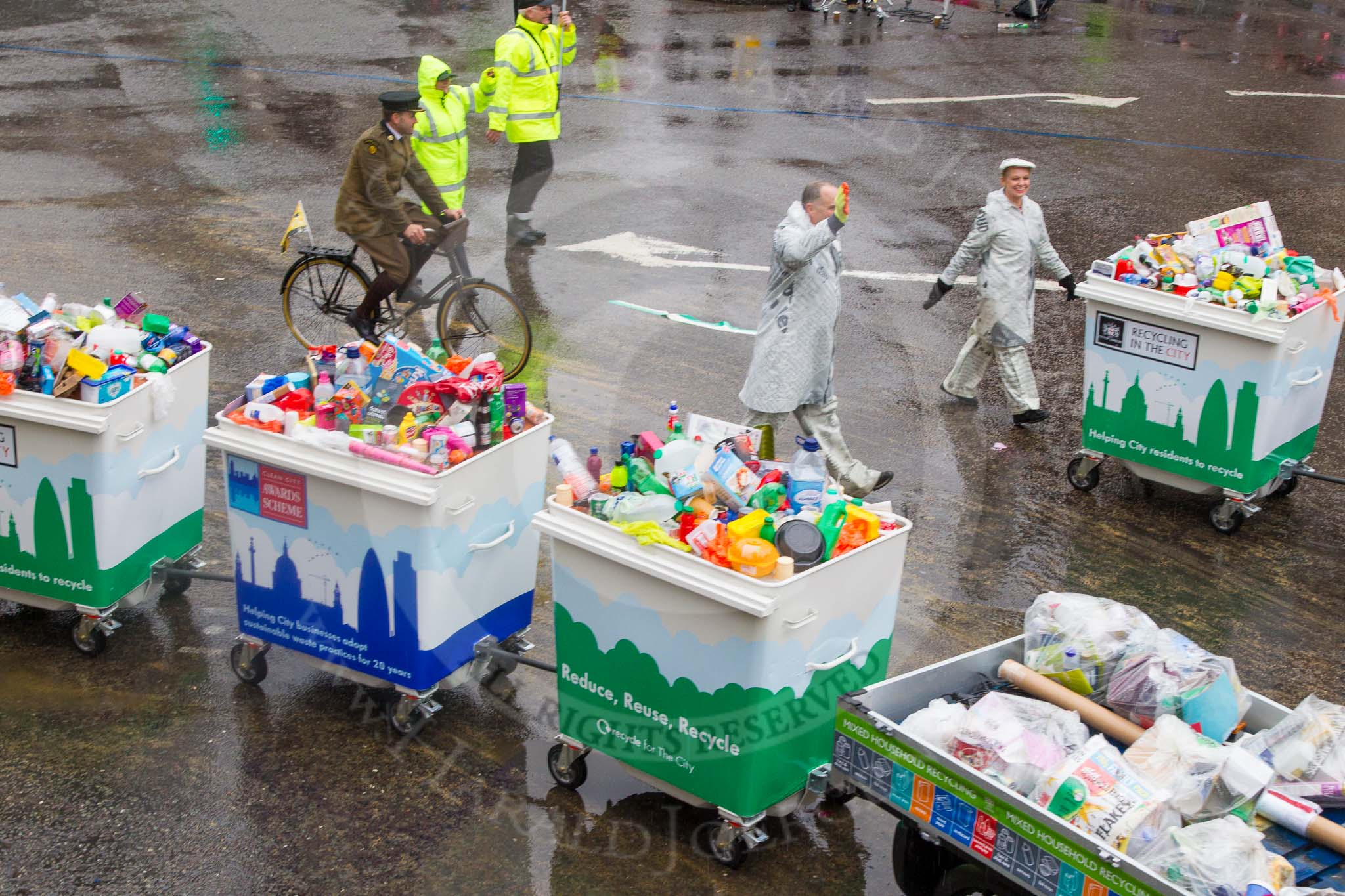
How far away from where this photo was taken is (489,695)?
18.9 feet

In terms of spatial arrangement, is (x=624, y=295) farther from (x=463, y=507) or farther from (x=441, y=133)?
(x=463, y=507)

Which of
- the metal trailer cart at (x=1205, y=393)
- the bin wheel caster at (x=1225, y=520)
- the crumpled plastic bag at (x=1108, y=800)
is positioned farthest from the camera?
the bin wheel caster at (x=1225, y=520)

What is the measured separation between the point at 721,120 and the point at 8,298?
31.5 ft

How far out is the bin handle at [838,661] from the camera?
15.2 feet

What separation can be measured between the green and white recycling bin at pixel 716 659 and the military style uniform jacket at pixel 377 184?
398 cm

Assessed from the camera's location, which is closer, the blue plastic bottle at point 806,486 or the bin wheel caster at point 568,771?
the blue plastic bottle at point 806,486

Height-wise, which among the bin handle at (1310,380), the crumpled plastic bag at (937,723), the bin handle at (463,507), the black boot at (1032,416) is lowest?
the black boot at (1032,416)

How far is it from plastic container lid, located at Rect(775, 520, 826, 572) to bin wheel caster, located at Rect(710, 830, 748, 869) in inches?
38.8

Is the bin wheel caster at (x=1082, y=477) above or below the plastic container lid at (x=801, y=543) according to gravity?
below

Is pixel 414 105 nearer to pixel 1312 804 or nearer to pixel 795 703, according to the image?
pixel 795 703

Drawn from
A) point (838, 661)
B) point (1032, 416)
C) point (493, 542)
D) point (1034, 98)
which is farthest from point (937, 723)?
point (1034, 98)

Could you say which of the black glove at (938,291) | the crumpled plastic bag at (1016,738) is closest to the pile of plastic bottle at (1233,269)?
the black glove at (938,291)

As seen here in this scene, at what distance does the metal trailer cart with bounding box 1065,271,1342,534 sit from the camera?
269 inches

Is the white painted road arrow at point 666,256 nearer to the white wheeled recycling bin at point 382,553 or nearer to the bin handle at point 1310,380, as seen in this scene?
the bin handle at point 1310,380
